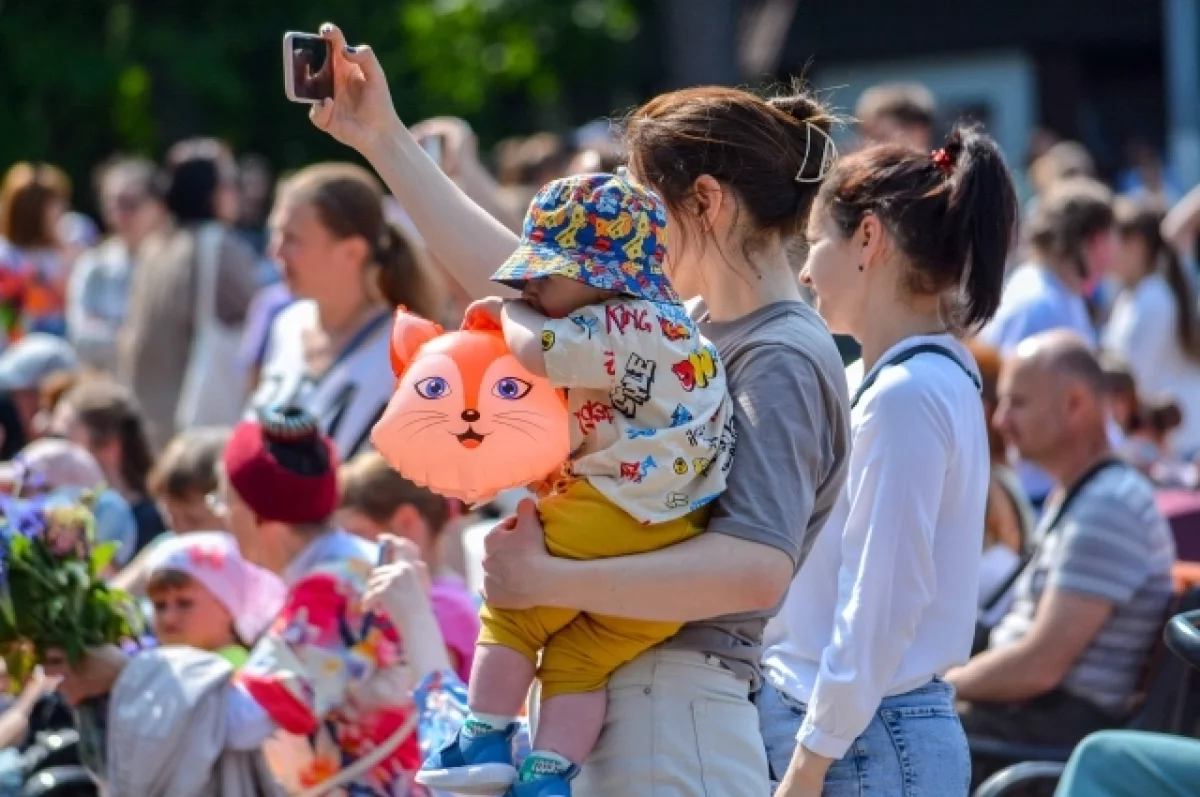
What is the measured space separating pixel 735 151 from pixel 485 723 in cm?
88

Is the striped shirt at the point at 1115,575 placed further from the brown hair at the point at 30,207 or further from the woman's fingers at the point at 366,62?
the brown hair at the point at 30,207

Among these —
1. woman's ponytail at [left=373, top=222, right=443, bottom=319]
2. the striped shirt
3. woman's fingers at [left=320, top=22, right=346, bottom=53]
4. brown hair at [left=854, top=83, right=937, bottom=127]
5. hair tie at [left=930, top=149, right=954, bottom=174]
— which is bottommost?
the striped shirt

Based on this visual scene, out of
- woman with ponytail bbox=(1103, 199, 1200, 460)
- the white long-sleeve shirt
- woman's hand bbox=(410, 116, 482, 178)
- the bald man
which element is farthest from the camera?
woman with ponytail bbox=(1103, 199, 1200, 460)

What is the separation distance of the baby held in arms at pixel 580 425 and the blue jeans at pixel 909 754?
0.55 metres

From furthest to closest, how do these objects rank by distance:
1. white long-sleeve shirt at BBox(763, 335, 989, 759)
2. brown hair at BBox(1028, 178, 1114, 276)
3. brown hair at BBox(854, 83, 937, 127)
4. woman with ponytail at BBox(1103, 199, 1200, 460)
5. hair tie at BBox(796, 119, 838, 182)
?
woman with ponytail at BBox(1103, 199, 1200, 460), brown hair at BBox(854, 83, 937, 127), brown hair at BBox(1028, 178, 1114, 276), white long-sleeve shirt at BBox(763, 335, 989, 759), hair tie at BBox(796, 119, 838, 182)

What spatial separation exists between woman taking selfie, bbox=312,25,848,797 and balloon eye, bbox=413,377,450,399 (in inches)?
8.1

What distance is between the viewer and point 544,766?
263 cm

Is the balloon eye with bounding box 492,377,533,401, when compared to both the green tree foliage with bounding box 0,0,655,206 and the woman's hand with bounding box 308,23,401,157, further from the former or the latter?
the green tree foliage with bounding box 0,0,655,206

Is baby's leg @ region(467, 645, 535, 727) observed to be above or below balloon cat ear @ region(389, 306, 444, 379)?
below

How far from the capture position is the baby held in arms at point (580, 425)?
2.58 meters

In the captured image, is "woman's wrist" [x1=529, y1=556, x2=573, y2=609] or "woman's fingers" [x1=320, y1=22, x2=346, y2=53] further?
"woman's fingers" [x1=320, y1=22, x2=346, y2=53]

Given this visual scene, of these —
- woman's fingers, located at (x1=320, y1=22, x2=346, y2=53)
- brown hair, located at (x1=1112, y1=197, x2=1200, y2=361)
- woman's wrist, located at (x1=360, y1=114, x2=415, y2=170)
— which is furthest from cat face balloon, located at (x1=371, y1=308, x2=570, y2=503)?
brown hair, located at (x1=1112, y1=197, x2=1200, y2=361)

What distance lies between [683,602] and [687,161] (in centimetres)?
65

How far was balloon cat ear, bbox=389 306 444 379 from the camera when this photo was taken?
280cm
